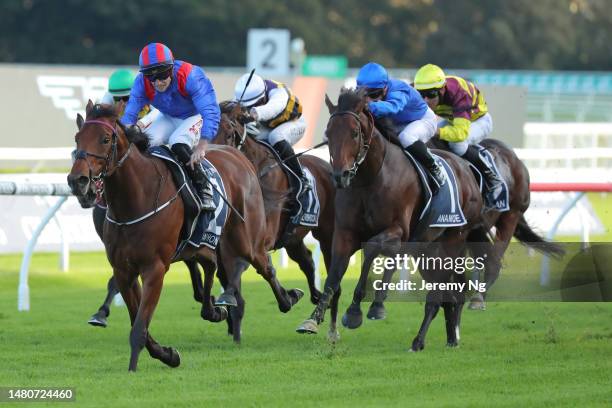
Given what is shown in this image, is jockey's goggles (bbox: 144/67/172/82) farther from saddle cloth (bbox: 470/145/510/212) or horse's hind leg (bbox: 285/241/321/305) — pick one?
saddle cloth (bbox: 470/145/510/212)

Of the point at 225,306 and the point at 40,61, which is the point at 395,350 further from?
the point at 40,61

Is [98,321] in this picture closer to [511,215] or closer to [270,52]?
[511,215]

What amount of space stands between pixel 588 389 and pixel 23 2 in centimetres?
3472

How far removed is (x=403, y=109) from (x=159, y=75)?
1.88 metres

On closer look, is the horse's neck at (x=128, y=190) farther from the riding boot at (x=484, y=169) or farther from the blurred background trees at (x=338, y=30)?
the blurred background trees at (x=338, y=30)

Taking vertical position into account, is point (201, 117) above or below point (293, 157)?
above

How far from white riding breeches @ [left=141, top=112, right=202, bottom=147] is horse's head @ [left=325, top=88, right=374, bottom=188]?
0.80 m

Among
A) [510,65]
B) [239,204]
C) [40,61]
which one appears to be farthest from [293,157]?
[510,65]

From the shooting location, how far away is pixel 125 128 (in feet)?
23.3

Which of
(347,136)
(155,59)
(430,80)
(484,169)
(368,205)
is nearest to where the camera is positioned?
(155,59)

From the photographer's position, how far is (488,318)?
9.75 metres

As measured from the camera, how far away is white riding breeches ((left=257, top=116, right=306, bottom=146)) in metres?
9.63

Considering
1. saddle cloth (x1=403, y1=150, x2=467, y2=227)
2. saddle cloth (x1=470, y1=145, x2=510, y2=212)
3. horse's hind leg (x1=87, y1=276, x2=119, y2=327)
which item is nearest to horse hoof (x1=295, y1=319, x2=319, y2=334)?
saddle cloth (x1=403, y1=150, x2=467, y2=227)

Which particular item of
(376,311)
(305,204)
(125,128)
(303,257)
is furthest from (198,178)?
(303,257)
